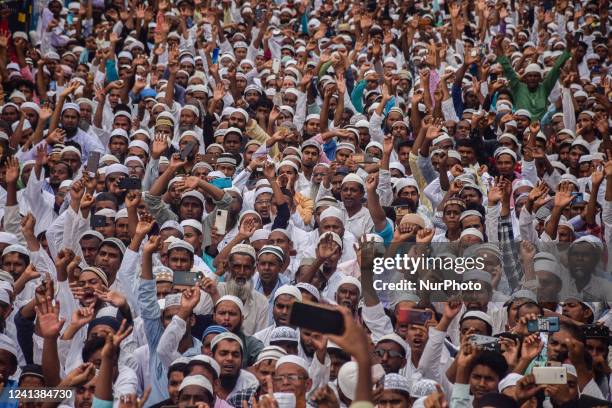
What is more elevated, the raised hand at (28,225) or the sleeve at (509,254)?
→ the raised hand at (28,225)

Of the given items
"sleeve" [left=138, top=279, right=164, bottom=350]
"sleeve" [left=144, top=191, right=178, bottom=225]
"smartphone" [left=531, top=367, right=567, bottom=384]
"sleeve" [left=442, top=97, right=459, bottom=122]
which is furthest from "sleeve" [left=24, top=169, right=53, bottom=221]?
"smartphone" [left=531, top=367, right=567, bottom=384]

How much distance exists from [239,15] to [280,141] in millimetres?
6555

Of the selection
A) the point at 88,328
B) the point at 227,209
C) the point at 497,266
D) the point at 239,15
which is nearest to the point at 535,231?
the point at 497,266

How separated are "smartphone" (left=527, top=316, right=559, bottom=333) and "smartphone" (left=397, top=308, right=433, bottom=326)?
92cm

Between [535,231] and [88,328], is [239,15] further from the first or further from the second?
[88,328]

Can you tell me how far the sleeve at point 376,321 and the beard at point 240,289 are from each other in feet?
2.75

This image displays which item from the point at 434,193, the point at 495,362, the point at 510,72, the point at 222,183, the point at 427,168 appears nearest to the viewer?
the point at 495,362

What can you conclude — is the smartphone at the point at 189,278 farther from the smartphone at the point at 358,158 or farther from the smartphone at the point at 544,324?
the smartphone at the point at 358,158

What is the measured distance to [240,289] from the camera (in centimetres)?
606

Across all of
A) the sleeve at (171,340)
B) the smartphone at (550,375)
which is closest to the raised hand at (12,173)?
the sleeve at (171,340)

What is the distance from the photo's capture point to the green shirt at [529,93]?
416 inches

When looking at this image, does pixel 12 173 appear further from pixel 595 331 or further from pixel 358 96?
pixel 358 96

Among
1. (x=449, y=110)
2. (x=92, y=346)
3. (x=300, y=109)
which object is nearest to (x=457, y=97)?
(x=449, y=110)

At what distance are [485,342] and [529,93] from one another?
676 centimetres
